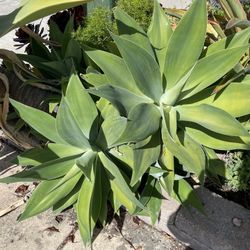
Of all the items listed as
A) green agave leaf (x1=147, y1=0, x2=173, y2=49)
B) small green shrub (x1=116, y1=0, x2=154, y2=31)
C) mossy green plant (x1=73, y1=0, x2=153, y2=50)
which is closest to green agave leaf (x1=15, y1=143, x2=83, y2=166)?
green agave leaf (x1=147, y1=0, x2=173, y2=49)

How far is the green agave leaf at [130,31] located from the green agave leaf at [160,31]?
0.07m

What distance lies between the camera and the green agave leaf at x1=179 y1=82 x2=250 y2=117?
5.77 ft

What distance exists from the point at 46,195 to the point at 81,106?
16.5 inches

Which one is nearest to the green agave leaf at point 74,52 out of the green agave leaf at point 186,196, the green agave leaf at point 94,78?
the green agave leaf at point 94,78

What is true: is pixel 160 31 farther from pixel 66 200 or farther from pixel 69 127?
pixel 66 200

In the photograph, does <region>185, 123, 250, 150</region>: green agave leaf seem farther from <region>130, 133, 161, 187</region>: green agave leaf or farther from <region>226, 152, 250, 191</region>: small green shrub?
<region>226, 152, 250, 191</region>: small green shrub

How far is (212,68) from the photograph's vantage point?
1.73m

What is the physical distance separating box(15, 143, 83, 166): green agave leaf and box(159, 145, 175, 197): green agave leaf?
389mm

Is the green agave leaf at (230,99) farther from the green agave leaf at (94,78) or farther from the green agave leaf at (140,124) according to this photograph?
the green agave leaf at (94,78)

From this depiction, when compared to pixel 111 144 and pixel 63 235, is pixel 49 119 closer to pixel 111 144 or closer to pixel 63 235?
pixel 111 144

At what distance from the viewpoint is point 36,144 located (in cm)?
232

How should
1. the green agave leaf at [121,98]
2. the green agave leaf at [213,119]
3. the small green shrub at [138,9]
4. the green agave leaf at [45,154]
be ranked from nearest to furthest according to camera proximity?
the green agave leaf at [121,98] → the green agave leaf at [213,119] → the green agave leaf at [45,154] → the small green shrub at [138,9]

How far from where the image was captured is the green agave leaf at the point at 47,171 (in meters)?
1.67

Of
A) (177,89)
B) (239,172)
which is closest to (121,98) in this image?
(177,89)
